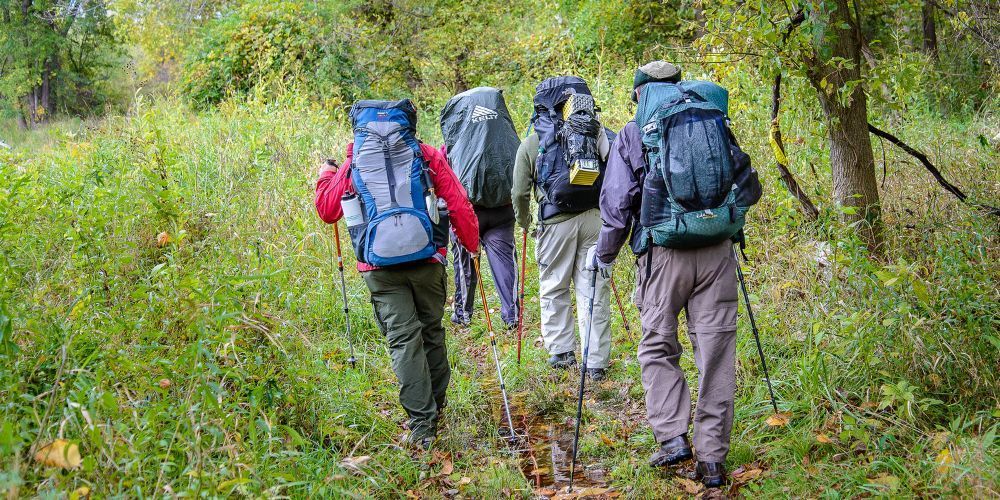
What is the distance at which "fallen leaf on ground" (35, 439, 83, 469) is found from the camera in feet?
8.68

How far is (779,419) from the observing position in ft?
14.2

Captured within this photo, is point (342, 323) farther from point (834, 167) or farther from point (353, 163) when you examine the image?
point (834, 167)

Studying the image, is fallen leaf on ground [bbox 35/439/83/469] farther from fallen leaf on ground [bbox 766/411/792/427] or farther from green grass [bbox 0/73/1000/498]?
fallen leaf on ground [bbox 766/411/792/427]

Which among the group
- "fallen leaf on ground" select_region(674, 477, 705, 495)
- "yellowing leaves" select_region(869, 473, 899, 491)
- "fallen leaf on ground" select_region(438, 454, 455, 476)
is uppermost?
"yellowing leaves" select_region(869, 473, 899, 491)

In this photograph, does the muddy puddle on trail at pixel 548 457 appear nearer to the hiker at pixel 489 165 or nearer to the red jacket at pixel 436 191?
the red jacket at pixel 436 191

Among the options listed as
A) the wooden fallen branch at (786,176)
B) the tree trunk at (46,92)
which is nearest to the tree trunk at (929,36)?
the wooden fallen branch at (786,176)

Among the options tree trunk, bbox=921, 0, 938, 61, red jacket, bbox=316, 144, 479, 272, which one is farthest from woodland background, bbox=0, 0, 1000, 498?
tree trunk, bbox=921, 0, 938, 61

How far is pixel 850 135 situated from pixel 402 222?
3053 mm

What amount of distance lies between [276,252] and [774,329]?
424 cm

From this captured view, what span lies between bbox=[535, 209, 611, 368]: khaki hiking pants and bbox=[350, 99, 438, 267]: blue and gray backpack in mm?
1646

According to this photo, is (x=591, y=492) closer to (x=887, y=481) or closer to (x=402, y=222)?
(x=887, y=481)

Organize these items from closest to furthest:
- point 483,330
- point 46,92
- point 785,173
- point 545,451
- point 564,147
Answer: point 545,451 < point 785,173 < point 564,147 < point 483,330 < point 46,92

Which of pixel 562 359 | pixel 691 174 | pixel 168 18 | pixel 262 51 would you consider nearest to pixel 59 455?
pixel 691 174

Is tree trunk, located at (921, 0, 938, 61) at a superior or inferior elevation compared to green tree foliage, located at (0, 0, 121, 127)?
inferior
